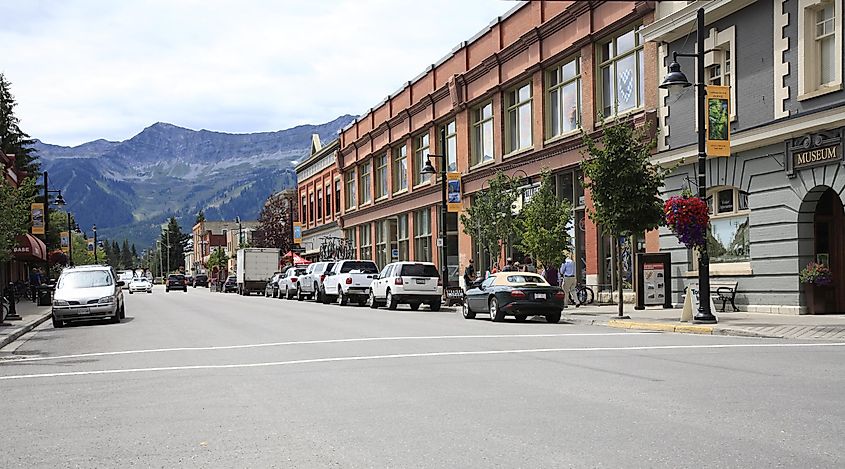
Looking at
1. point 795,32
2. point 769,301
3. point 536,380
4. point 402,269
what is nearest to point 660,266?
point 769,301

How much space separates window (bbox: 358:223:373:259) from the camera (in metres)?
63.0

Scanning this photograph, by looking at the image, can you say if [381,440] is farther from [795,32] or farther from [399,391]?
[795,32]

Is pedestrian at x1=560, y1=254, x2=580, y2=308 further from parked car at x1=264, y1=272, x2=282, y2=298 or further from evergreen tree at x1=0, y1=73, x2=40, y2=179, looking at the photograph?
evergreen tree at x1=0, y1=73, x2=40, y2=179

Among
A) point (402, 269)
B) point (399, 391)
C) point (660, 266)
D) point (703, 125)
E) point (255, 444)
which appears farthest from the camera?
point (402, 269)

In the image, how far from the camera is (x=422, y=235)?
51406 mm

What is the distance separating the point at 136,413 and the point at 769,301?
1845 centimetres

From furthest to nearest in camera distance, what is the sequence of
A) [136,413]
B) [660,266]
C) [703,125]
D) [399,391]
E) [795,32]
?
[660,266] < [795,32] < [703,125] < [399,391] < [136,413]

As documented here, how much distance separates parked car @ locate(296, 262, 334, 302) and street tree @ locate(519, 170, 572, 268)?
1407 cm

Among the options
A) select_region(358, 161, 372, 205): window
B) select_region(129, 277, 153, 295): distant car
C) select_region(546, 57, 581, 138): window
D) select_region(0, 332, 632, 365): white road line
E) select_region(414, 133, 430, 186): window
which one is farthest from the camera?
select_region(129, 277, 153, 295): distant car

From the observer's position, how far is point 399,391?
1098 centimetres

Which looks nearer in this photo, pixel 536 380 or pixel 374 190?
pixel 536 380

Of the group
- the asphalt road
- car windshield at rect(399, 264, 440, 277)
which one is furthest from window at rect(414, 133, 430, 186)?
the asphalt road

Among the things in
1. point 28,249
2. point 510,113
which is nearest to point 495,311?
point 510,113

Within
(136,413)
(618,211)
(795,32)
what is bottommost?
(136,413)
